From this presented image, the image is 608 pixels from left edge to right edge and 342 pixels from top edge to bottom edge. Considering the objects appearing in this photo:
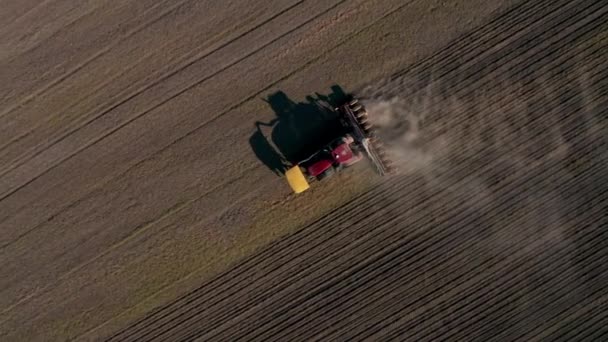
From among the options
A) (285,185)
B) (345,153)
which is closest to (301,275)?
(285,185)

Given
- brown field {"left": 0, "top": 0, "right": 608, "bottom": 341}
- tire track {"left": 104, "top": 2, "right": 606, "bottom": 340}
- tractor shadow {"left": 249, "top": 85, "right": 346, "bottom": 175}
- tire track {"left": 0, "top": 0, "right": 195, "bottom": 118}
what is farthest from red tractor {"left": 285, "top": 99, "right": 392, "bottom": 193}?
tire track {"left": 0, "top": 0, "right": 195, "bottom": 118}

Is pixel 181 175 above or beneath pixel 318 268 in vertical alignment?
above

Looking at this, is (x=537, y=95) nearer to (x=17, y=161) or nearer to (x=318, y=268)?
(x=318, y=268)

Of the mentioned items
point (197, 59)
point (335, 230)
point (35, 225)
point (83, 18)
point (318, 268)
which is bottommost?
point (318, 268)

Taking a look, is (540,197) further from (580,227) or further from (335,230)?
(335,230)

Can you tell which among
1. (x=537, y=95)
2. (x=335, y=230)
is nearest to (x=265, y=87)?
(x=335, y=230)

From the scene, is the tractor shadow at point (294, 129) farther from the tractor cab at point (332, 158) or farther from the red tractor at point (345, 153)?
the tractor cab at point (332, 158)
